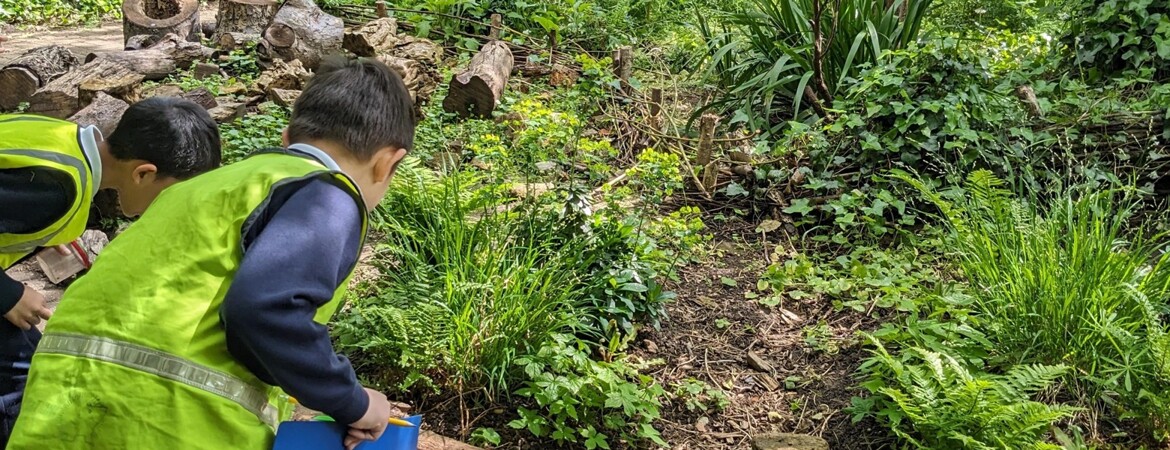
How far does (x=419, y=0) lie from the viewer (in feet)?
29.1

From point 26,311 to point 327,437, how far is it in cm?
110

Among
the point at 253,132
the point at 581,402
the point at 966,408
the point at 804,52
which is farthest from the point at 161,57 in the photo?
the point at 966,408

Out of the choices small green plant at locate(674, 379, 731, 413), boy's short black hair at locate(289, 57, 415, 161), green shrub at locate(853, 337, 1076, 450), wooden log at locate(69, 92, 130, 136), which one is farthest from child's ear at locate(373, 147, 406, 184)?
wooden log at locate(69, 92, 130, 136)

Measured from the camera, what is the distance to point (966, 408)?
2662 millimetres

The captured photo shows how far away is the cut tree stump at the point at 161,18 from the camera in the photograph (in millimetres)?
7457

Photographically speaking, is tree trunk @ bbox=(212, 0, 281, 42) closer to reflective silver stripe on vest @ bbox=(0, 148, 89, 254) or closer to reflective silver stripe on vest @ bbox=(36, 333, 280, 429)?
reflective silver stripe on vest @ bbox=(0, 148, 89, 254)

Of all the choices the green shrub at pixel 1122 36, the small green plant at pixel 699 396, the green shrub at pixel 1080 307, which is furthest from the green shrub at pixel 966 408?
the green shrub at pixel 1122 36

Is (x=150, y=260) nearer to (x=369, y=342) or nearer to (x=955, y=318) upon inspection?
(x=369, y=342)

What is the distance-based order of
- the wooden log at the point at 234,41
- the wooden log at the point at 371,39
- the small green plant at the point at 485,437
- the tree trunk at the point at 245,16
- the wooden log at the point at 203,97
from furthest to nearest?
1. the tree trunk at the point at 245,16
2. the wooden log at the point at 234,41
3. the wooden log at the point at 371,39
4. the wooden log at the point at 203,97
5. the small green plant at the point at 485,437

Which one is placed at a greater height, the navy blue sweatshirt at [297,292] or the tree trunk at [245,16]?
the navy blue sweatshirt at [297,292]

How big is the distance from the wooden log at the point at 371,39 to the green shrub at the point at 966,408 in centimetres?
535

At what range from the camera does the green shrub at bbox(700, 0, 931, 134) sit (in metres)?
5.58

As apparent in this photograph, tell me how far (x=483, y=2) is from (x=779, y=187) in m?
4.29

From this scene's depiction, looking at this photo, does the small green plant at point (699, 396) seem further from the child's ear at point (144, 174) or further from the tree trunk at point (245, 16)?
the tree trunk at point (245, 16)
